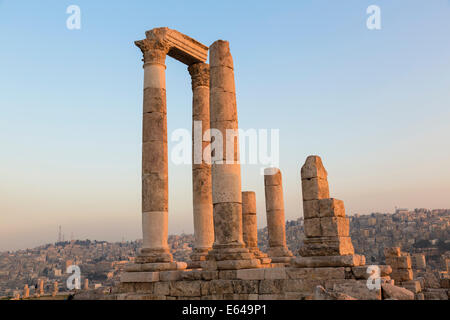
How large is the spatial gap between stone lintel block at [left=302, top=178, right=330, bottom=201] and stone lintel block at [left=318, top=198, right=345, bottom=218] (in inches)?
19.2

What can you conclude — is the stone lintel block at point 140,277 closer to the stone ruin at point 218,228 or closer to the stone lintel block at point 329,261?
the stone ruin at point 218,228

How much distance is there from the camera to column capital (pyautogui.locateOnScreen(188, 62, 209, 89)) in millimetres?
23625

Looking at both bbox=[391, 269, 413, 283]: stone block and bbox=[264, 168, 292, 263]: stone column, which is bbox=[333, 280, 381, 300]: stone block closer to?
bbox=[391, 269, 413, 283]: stone block

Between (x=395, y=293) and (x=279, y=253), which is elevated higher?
(x=395, y=293)

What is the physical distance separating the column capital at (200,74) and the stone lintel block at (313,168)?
9.76m

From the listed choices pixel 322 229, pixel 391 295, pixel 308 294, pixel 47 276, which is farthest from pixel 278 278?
pixel 47 276

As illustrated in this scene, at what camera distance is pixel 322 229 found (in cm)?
1473

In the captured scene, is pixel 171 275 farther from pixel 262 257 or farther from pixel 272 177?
pixel 272 177

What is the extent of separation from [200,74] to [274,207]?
10.7 meters

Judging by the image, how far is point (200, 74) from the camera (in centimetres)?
2364

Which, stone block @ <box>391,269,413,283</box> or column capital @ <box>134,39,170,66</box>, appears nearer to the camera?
column capital @ <box>134,39,170,66</box>

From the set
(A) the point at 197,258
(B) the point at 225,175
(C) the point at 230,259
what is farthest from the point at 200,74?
(C) the point at 230,259

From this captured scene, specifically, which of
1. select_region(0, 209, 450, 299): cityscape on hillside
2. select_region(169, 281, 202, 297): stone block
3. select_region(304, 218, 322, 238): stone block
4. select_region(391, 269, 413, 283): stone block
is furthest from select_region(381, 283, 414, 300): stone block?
select_region(0, 209, 450, 299): cityscape on hillside
